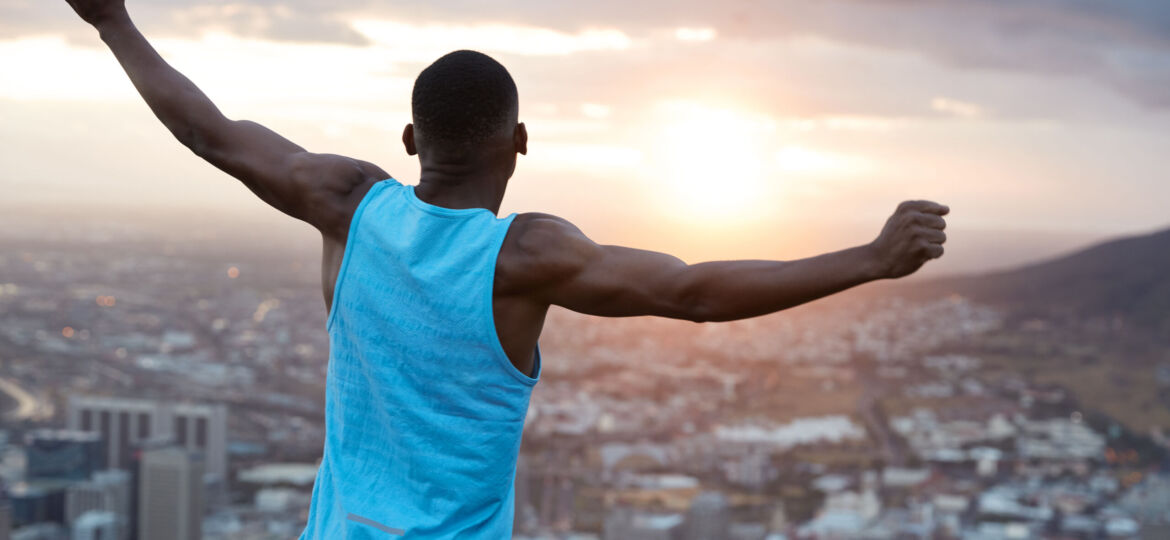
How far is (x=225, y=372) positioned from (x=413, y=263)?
14.5 m

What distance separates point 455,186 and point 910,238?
1.38ft

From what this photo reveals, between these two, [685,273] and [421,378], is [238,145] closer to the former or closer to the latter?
[421,378]

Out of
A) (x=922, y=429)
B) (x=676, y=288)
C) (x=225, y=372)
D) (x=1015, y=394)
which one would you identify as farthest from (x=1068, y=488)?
(x=676, y=288)

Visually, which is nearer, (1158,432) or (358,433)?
(358,433)

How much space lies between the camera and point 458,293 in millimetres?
1015

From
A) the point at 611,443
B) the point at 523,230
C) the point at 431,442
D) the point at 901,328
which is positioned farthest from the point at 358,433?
the point at 901,328

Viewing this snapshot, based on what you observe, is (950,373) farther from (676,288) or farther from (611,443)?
(676,288)

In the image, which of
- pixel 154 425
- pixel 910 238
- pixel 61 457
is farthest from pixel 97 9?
pixel 154 425

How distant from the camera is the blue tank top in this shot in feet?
3.35

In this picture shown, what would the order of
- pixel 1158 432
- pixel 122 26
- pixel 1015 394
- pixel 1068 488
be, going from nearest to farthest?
pixel 122 26 → pixel 1068 488 → pixel 1158 432 → pixel 1015 394

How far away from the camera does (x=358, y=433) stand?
1096mm

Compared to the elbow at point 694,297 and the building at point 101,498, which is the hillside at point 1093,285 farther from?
the elbow at point 694,297

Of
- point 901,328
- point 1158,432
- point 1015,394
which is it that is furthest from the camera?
point 901,328

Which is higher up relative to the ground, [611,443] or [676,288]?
[676,288]
